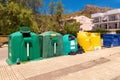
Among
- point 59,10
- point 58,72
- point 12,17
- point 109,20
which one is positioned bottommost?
point 58,72

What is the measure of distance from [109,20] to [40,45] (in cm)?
4887

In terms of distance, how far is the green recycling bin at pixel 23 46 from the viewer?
9.24 metres

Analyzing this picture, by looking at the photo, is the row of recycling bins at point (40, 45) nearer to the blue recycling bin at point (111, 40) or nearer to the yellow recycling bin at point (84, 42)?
the yellow recycling bin at point (84, 42)

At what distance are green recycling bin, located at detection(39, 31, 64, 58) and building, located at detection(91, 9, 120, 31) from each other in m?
42.9

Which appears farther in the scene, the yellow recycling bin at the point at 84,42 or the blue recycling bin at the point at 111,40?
the blue recycling bin at the point at 111,40

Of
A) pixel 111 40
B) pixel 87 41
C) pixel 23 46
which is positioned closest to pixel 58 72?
pixel 23 46

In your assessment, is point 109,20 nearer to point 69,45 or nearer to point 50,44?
point 69,45

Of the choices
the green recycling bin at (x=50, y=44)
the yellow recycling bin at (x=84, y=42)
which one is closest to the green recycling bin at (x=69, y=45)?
the green recycling bin at (x=50, y=44)

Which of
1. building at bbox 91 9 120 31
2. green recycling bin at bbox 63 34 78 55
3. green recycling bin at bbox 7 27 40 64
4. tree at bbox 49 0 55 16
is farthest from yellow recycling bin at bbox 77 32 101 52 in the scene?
building at bbox 91 9 120 31

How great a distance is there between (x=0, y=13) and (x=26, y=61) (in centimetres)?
1626

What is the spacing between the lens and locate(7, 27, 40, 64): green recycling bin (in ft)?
30.3

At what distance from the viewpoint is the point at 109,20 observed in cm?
5588

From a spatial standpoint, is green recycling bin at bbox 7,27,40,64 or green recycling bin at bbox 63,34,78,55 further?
green recycling bin at bbox 63,34,78,55

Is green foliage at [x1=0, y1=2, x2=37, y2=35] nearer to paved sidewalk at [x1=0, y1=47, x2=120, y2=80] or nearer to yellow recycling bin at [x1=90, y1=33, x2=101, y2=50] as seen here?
yellow recycling bin at [x1=90, y1=33, x2=101, y2=50]
